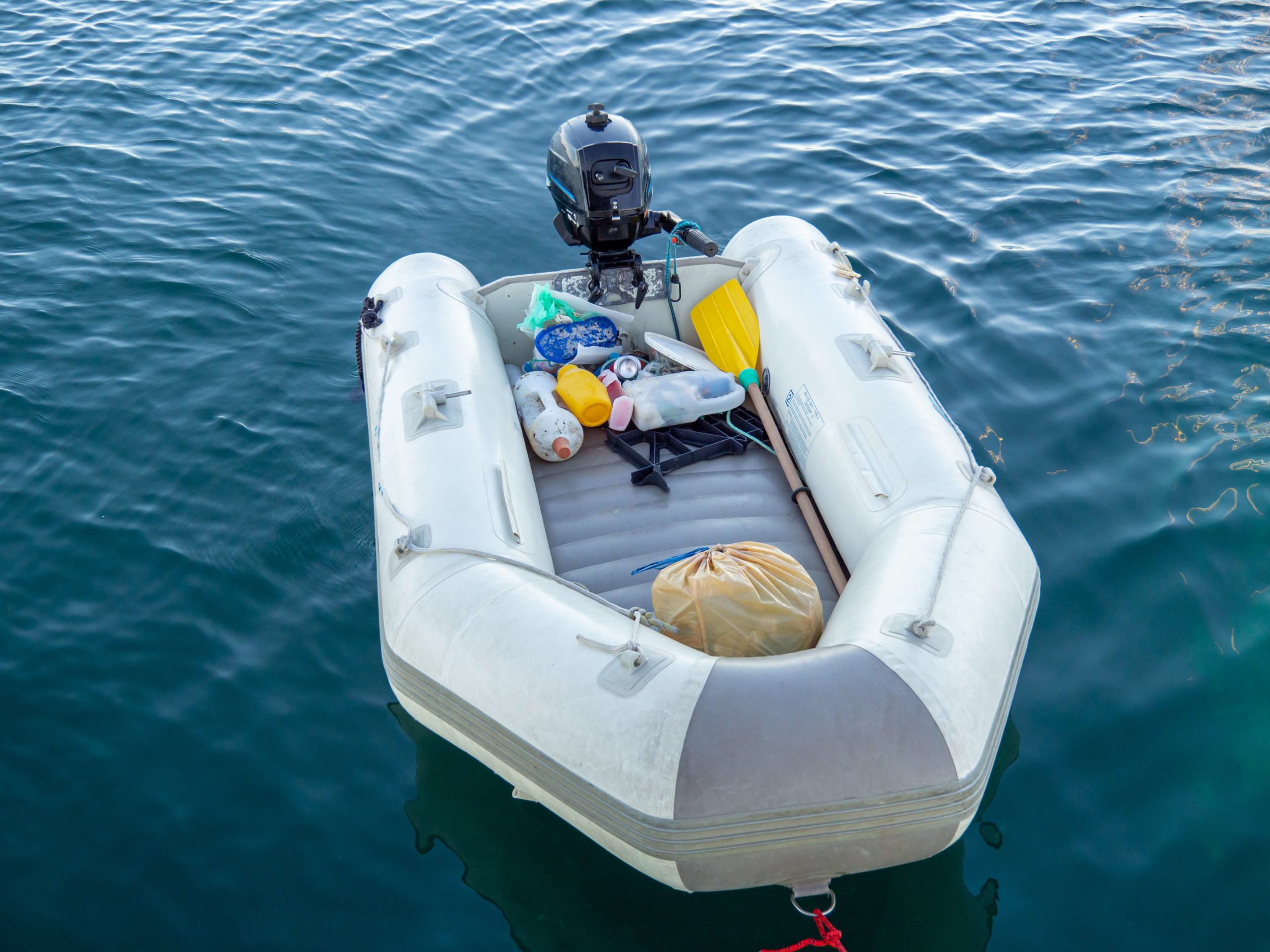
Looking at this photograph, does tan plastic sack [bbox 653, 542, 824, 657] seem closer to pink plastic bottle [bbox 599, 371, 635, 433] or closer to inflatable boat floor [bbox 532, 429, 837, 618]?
inflatable boat floor [bbox 532, 429, 837, 618]

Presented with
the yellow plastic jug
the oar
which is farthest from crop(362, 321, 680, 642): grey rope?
the oar

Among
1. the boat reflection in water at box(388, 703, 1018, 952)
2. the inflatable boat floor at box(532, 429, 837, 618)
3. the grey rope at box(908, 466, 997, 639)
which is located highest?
the grey rope at box(908, 466, 997, 639)

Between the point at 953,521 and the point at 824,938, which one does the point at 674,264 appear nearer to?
the point at 953,521

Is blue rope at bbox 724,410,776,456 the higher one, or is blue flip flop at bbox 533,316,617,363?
blue flip flop at bbox 533,316,617,363

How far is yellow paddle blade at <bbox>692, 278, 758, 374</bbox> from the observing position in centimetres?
387

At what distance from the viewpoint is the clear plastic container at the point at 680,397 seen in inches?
142

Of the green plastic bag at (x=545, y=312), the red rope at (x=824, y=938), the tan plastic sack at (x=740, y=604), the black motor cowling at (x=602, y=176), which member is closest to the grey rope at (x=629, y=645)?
the tan plastic sack at (x=740, y=604)

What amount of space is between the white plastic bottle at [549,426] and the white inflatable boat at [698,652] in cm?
10

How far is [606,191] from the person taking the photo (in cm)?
357

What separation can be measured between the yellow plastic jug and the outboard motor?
527 millimetres

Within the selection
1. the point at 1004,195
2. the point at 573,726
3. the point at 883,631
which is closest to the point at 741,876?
the point at 573,726

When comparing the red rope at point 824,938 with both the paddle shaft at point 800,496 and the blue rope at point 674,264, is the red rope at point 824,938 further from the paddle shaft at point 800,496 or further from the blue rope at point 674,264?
the blue rope at point 674,264

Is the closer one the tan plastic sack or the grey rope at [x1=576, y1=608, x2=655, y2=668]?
the grey rope at [x1=576, y1=608, x2=655, y2=668]

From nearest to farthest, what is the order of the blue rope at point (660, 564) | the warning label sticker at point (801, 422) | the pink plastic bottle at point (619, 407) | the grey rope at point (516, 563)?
the grey rope at point (516, 563)
the blue rope at point (660, 564)
the warning label sticker at point (801, 422)
the pink plastic bottle at point (619, 407)
